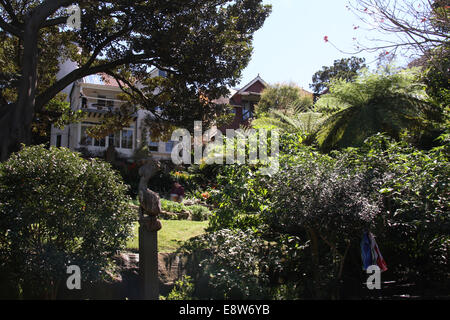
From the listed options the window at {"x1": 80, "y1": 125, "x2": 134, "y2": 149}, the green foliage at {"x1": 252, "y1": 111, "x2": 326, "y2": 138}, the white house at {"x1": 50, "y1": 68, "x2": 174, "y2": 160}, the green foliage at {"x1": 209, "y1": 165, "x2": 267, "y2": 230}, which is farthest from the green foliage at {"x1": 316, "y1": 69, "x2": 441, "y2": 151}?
the window at {"x1": 80, "y1": 125, "x2": 134, "y2": 149}

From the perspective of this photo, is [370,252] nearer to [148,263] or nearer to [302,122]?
[148,263]

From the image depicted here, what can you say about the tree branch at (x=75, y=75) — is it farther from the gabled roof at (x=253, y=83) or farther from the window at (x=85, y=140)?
the gabled roof at (x=253, y=83)

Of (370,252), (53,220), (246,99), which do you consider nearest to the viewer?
(53,220)

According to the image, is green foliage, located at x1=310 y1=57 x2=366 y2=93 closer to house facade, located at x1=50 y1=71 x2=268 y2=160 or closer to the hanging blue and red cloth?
house facade, located at x1=50 y1=71 x2=268 y2=160

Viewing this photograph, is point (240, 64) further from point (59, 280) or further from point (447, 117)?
point (59, 280)

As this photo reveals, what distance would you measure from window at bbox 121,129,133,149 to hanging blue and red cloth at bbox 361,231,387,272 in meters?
25.5

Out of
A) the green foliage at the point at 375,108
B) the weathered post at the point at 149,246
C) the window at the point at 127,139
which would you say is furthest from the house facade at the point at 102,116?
the weathered post at the point at 149,246

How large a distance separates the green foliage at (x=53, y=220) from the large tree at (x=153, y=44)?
6.16 meters

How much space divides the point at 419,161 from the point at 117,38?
423 inches

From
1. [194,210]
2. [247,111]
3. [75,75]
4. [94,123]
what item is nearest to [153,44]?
[75,75]

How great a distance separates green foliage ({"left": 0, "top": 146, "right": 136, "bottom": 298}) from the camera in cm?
573

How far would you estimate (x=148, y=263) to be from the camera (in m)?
6.16

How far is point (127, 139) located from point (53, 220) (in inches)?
989

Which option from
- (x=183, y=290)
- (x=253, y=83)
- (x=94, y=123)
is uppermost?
(x=253, y=83)
